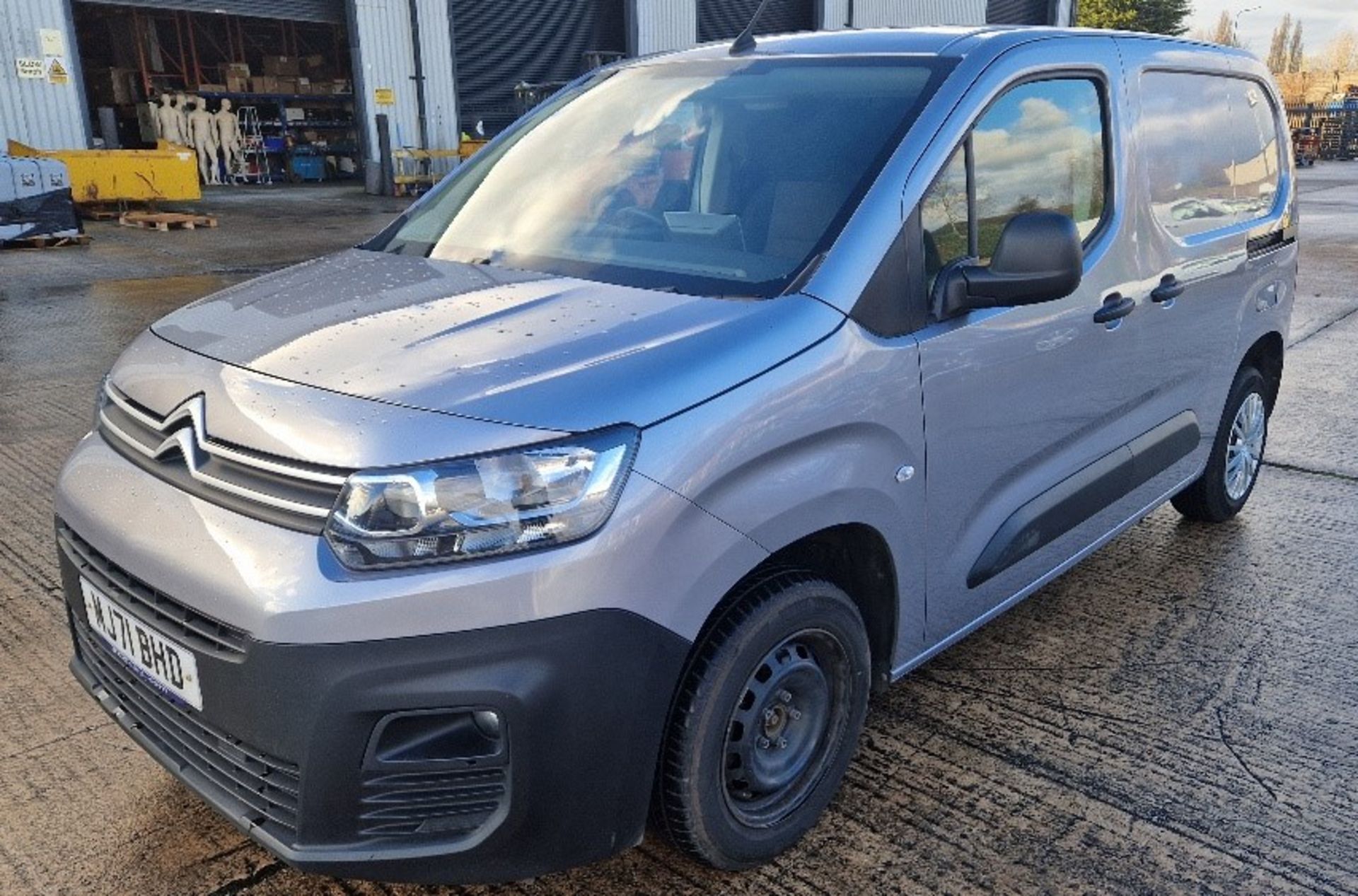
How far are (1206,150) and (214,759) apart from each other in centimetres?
352

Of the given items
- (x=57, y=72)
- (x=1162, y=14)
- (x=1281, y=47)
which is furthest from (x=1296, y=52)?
(x=57, y=72)

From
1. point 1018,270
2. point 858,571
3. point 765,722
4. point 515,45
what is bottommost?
point 765,722

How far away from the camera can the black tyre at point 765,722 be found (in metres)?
2.08

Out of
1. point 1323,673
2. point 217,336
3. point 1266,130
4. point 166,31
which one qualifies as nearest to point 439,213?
point 217,336

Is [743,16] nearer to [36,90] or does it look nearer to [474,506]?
[36,90]

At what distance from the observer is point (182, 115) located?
866 inches

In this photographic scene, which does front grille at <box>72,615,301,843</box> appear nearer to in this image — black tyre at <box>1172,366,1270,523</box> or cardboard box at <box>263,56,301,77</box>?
black tyre at <box>1172,366,1270,523</box>

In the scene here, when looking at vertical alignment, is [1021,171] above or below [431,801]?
above

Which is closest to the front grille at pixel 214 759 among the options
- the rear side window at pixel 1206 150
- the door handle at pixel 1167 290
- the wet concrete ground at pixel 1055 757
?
the wet concrete ground at pixel 1055 757

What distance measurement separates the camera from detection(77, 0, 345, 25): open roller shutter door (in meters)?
18.4

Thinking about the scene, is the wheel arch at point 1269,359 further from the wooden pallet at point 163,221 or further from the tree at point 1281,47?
the tree at point 1281,47

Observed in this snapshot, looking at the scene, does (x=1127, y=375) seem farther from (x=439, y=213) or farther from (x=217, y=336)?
(x=217, y=336)

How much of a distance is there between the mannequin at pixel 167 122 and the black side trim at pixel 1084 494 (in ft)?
73.2

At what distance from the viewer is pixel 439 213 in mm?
3217
